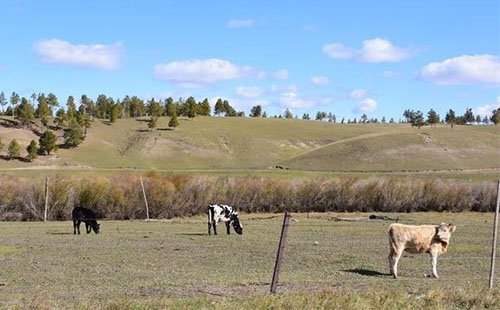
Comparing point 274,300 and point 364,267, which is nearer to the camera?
point 274,300

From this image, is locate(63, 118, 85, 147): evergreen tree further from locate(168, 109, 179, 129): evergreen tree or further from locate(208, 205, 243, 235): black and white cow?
locate(208, 205, 243, 235): black and white cow

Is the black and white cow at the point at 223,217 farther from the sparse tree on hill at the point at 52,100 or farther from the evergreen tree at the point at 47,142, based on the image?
the sparse tree on hill at the point at 52,100

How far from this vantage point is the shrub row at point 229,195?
4341 centimetres

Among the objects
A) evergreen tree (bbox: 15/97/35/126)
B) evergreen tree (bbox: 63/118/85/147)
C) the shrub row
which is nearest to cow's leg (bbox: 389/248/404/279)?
→ the shrub row

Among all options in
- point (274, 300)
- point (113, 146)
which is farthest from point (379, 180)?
point (113, 146)

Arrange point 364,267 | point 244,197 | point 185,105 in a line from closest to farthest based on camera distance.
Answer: point 364,267
point 244,197
point 185,105

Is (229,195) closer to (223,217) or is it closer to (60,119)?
(223,217)

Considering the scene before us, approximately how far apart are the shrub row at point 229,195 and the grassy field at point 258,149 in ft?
210

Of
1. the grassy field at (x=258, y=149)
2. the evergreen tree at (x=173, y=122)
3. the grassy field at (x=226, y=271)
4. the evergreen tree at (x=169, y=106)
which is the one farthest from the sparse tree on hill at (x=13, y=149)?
the grassy field at (x=226, y=271)

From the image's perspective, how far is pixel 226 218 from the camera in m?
30.8

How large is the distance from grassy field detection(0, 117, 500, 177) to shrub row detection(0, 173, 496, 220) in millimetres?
63949

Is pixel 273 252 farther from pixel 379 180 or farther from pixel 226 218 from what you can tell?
pixel 379 180

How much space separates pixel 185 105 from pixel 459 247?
560ft

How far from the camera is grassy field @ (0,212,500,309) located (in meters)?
12.3
